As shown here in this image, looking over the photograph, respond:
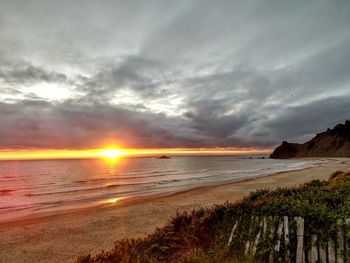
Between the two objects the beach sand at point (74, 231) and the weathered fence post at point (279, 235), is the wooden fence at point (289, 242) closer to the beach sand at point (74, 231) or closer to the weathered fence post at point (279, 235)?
the weathered fence post at point (279, 235)

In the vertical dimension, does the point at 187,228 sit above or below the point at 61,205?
above

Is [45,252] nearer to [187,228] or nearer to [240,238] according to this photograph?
[187,228]

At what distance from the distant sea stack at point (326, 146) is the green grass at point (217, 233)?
511 feet

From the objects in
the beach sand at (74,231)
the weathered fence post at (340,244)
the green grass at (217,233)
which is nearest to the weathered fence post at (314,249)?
the green grass at (217,233)

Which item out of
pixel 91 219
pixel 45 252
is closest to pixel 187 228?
pixel 45 252

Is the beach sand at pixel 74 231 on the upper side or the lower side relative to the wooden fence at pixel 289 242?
lower

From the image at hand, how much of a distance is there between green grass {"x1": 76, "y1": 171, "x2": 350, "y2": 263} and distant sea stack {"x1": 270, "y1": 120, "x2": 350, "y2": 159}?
156 metres

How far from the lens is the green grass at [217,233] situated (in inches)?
271

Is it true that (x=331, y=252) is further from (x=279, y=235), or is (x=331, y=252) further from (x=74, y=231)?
(x=74, y=231)

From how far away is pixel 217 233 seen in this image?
830 cm

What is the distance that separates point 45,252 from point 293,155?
19609 cm

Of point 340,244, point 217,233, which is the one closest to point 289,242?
point 340,244

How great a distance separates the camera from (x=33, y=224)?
16.9 metres

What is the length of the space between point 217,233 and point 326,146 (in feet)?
576
